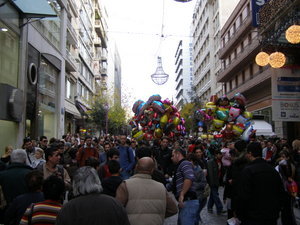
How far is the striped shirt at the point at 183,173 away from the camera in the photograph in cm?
498

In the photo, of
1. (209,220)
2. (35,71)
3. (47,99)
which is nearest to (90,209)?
(209,220)

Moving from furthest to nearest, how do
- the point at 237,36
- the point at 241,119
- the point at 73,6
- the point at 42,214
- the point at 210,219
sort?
the point at 237,36 < the point at 73,6 < the point at 241,119 < the point at 210,219 < the point at 42,214

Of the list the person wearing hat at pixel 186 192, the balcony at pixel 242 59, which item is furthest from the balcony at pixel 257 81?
the person wearing hat at pixel 186 192

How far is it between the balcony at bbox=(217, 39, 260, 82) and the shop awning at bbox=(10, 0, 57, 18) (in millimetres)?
14520

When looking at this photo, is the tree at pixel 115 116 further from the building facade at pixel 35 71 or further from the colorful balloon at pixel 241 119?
the colorful balloon at pixel 241 119

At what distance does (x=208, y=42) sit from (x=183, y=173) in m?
46.0

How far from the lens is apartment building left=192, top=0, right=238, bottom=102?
139 ft

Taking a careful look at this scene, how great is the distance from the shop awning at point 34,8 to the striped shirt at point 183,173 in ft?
39.6

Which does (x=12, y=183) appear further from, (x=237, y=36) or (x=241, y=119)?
(x=237, y=36)

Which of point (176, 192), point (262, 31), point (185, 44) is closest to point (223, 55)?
point (262, 31)

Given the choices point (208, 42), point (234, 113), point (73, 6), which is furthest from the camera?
point (208, 42)

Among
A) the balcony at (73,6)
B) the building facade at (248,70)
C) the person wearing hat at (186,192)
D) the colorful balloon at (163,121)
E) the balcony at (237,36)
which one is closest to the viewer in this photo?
the person wearing hat at (186,192)

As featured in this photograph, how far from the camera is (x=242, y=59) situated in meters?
28.0

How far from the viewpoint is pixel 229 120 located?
1452 centimetres
